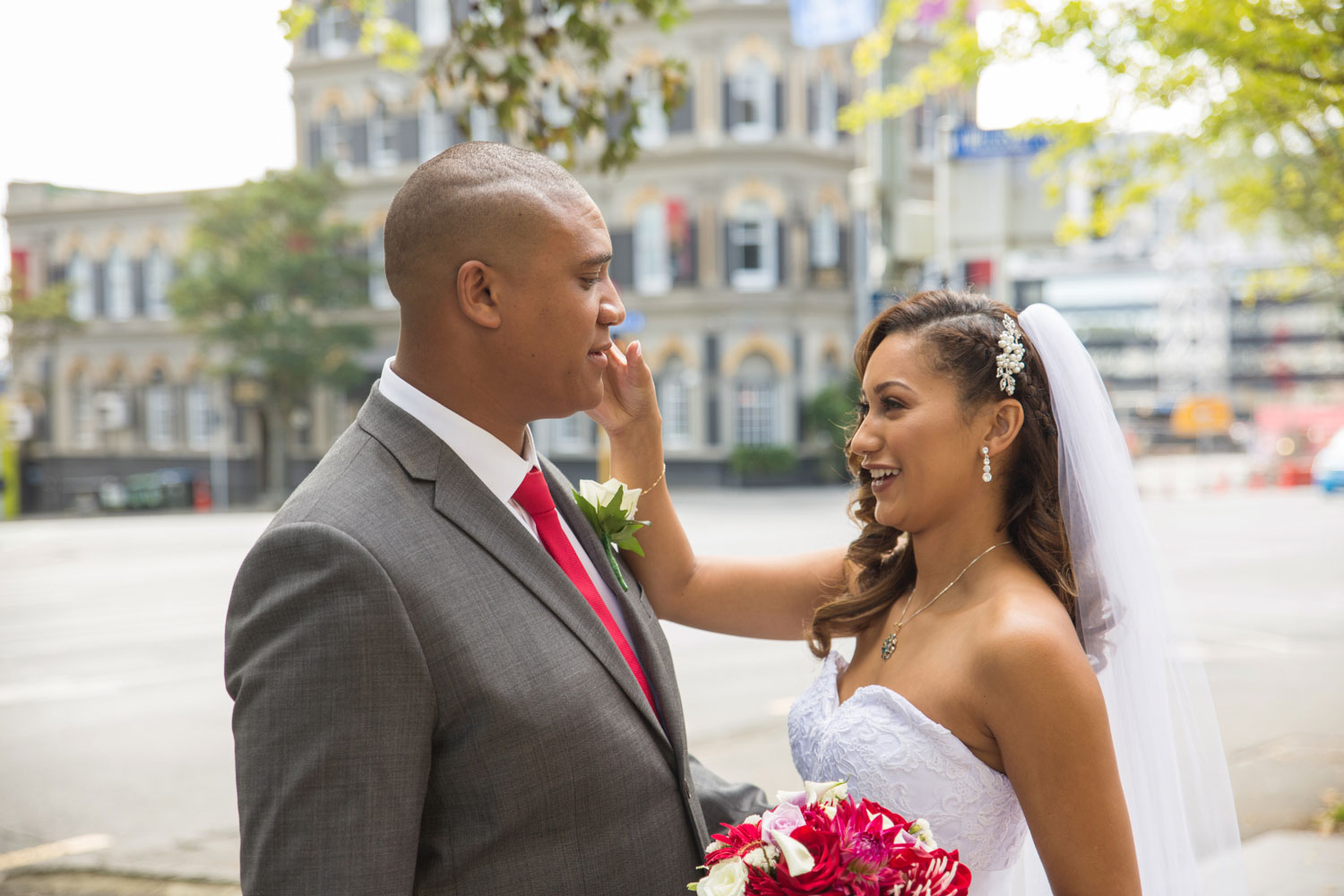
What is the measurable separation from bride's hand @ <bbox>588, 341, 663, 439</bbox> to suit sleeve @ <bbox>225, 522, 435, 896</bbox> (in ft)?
3.61

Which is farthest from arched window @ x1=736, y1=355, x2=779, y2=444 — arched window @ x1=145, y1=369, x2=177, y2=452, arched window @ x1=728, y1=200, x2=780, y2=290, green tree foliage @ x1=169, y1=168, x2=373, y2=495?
arched window @ x1=145, y1=369, x2=177, y2=452

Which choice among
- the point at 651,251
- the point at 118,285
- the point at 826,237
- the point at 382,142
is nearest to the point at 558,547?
the point at 651,251

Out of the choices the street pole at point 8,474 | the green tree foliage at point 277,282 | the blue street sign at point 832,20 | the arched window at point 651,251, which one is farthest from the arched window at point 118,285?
the blue street sign at point 832,20

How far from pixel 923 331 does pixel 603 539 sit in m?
0.89

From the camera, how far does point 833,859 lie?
1.69 metres

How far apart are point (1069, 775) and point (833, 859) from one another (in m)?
0.66

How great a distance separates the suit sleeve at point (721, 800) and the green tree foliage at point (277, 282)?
32391 mm

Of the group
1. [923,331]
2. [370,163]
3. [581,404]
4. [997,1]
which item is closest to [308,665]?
[581,404]

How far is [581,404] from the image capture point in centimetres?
205

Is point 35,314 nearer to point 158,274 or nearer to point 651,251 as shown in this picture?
point 158,274

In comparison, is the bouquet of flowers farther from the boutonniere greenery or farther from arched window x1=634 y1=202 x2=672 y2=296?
arched window x1=634 y1=202 x2=672 y2=296

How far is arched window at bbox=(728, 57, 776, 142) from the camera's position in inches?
1267

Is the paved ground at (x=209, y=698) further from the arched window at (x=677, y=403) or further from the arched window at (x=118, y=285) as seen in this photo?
the arched window at (x=118, y=285)

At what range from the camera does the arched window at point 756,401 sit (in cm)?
3247
